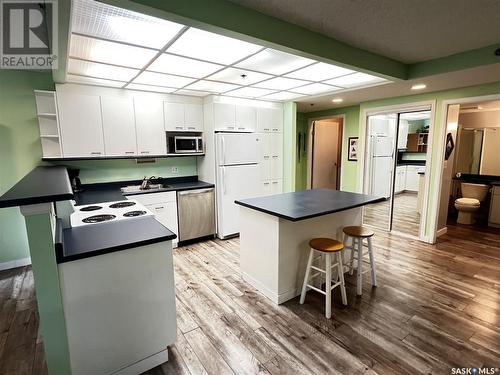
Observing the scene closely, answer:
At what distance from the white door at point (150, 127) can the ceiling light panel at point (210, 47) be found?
1.74 metres

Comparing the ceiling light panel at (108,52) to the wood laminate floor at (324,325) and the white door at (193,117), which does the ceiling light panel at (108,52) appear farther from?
the wood laminate floor at (324,325)

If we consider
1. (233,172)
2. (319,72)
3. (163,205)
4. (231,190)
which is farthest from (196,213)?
(319,72)

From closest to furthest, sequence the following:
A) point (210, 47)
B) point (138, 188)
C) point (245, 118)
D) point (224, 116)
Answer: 1. point (210, 47)
2. point (138, 188)
3. point (224, 116)
4. point (245, 118)

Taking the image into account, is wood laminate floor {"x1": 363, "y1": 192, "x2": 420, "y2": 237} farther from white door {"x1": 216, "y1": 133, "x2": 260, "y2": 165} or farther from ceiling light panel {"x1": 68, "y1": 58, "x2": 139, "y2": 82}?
ceiling light panel {"x1": 68, "y1": 58, "x2": 139, "y2": 82}

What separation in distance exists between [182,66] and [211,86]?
90 centimetres

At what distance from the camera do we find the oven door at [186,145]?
409cm

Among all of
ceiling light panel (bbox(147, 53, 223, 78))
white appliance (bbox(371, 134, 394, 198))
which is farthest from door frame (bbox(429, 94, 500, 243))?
ceiling light panel (bbox(147, 53, 223, 78))

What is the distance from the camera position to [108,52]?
90.6 inches

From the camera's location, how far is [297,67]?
2.79 metres

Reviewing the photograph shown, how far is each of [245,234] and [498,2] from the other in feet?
9.01

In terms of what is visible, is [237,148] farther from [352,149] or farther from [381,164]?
[381,164]

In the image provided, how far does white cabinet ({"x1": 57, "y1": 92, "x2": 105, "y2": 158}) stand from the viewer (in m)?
3.29

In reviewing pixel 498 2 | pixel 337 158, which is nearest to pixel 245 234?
pixel 498 2

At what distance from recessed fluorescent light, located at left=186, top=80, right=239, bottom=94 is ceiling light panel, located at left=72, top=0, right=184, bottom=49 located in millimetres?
1279
